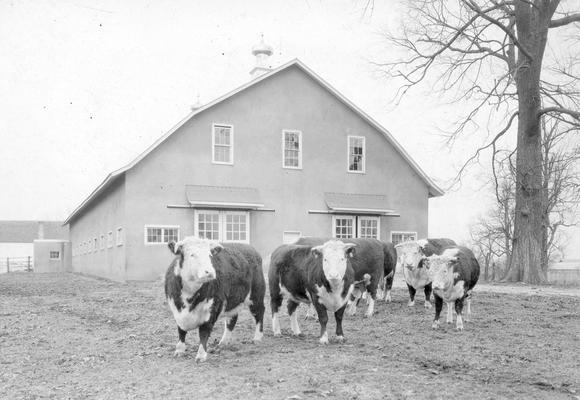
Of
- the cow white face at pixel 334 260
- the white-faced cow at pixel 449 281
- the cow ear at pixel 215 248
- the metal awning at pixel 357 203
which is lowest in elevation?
the white-faced cow at pixel 449 281

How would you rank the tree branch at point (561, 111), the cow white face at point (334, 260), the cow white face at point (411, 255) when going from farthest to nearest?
1. the tree branch at point (561, 111)
2. the cow white face at point (411, 255)
3. the cow white face at point (334, 260)

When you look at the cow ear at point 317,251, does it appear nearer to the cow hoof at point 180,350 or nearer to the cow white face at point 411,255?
the cow hoof at point 180,350

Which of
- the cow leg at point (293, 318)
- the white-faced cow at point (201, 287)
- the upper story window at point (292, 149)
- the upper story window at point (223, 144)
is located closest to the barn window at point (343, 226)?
the upper story window at point (292, 149)

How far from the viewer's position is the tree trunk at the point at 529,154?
2128 centimetres

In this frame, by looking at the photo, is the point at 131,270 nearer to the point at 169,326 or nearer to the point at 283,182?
the point at 283,182

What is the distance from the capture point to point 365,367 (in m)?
7.59

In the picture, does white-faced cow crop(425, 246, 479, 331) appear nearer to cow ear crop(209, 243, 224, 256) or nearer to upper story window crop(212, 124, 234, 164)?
cow ear crop(209, 243, 224, 256)

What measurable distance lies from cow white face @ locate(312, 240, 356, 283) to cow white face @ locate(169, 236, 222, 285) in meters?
1.78

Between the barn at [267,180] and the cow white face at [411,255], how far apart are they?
10879 millimetres

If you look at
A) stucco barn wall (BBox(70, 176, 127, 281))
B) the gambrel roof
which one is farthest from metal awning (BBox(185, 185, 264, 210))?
stucco barn wall (BBox(70, 176, 127, 281))

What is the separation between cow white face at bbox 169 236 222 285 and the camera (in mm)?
7781

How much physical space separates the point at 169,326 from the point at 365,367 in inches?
189

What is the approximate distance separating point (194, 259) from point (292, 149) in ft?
57.8

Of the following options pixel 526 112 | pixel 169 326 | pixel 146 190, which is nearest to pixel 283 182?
pixel 146 190
